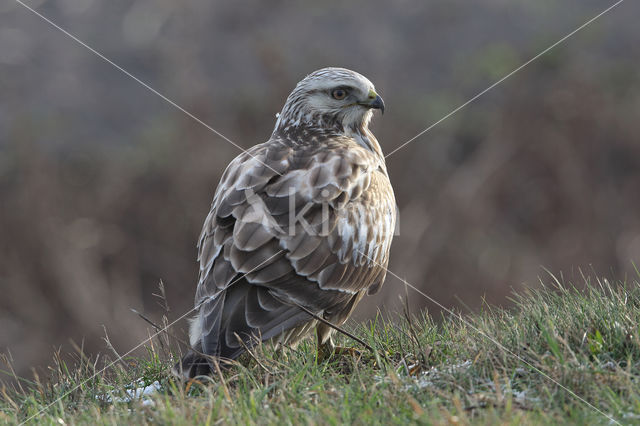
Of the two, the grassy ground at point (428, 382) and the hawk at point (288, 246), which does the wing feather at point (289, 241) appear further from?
the grassy ground at point (428, 382)

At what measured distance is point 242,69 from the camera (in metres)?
17.1

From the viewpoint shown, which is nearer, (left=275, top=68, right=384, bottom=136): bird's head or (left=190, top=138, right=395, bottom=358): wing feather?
(left=190, top=138, right=395, bottom=358): wing feather

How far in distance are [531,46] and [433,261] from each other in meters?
6.58

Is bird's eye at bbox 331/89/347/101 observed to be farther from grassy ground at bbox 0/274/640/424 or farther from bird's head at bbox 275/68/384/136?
grassy ground at bbox 0/274/640/424

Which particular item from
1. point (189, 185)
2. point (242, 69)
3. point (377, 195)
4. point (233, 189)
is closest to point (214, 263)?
point (233, 189)

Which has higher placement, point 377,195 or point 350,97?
point 350,97

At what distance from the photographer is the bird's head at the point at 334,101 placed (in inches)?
245

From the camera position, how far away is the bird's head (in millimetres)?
6230

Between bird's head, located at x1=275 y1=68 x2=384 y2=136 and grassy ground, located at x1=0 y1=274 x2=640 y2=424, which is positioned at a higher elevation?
bird's head, located at x1=275 y1=68 x2=384 y2=136

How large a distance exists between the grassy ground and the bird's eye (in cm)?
206

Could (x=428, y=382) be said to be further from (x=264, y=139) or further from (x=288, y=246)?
(x=264, y=139)

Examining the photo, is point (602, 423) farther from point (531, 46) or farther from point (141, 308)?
point (531, 46)

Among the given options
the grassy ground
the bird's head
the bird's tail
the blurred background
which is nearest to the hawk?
the bird's tail

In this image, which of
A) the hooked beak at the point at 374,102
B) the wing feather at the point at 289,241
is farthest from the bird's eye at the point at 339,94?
the wing feather at the point at 289,241
